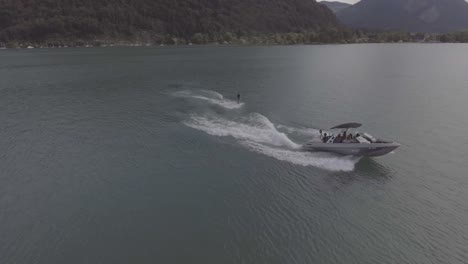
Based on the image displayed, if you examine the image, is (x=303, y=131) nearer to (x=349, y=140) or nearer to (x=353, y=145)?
(x=349, y=140)

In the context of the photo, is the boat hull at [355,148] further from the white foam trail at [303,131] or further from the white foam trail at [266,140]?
the white foam trail at [303,131]

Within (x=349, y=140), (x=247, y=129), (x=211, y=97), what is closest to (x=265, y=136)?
(x=247, y=129)

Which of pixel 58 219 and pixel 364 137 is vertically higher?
pixel 364 137

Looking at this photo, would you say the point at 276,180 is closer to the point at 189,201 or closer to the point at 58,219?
the point at 189,201

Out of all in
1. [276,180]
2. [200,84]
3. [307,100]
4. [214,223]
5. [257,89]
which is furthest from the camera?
[200,84]

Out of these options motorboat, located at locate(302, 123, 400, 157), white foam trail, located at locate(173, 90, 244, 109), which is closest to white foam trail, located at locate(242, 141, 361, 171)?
motorboat, located at locate(302, 123, 400, 157)

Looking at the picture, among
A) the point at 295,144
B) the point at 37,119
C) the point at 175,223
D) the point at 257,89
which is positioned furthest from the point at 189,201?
the point at 257,89
